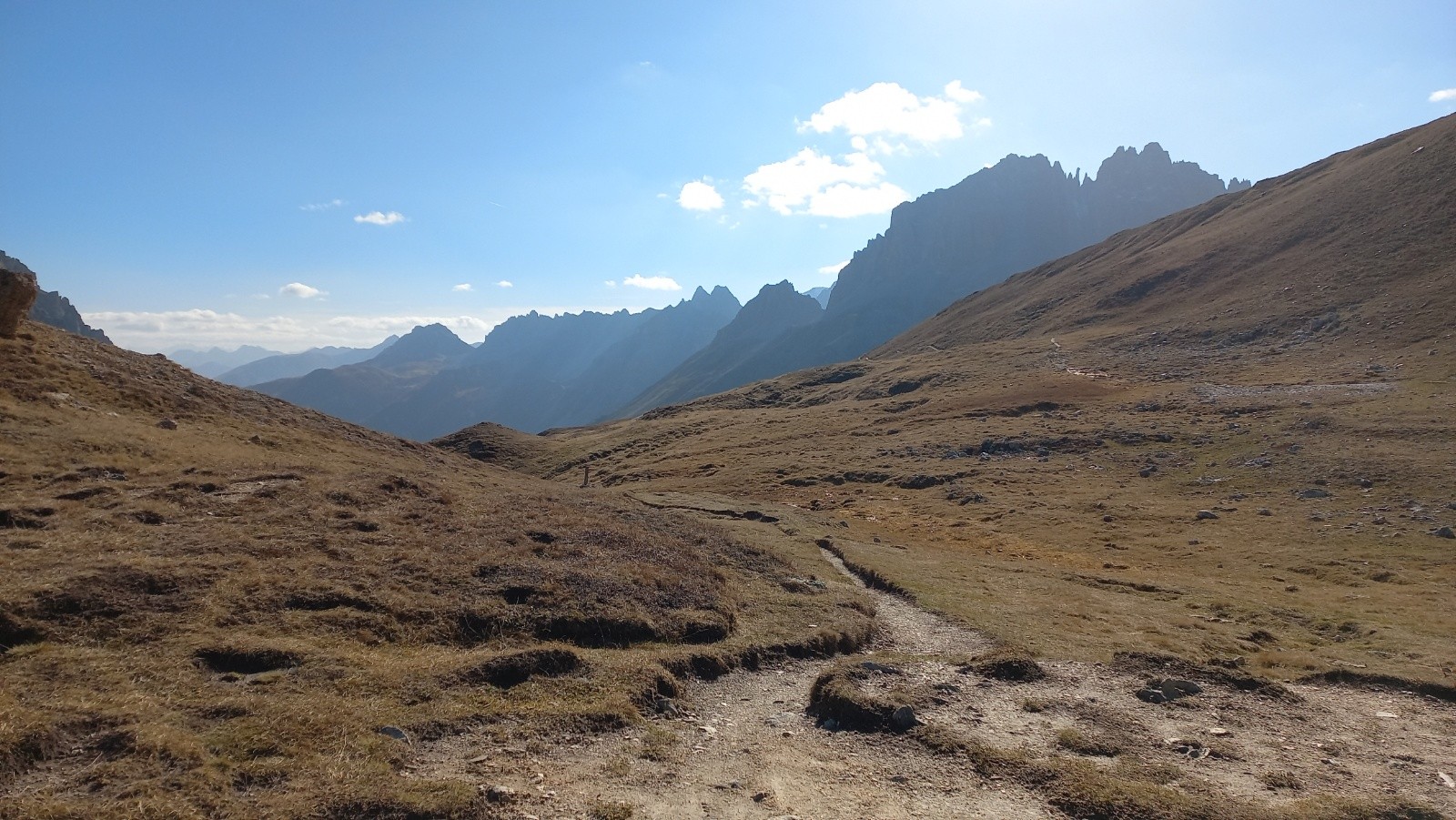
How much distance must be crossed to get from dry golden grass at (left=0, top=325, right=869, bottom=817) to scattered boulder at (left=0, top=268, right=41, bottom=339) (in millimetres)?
7439

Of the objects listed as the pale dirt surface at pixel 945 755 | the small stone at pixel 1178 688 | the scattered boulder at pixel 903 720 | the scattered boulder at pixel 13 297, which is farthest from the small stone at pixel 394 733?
the scattered boulder at pixel 13 297

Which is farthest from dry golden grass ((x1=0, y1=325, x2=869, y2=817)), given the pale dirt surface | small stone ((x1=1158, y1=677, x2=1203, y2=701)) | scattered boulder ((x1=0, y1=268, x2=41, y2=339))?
small stone ((x1=1158, y1=677, x2=1203, y2=701))

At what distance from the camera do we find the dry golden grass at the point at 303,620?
1021 centimetres

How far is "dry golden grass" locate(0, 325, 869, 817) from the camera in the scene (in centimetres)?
1021

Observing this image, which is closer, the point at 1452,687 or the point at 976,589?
the point at 1452,687

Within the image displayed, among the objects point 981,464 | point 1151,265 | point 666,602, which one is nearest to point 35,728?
→ point 666,602

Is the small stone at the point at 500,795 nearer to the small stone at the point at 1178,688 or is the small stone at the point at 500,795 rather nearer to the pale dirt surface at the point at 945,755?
the pale dirt surface at the point at 945,755

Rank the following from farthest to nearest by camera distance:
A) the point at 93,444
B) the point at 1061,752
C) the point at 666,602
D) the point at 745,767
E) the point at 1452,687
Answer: the point at 93,444 < the point at 666,602 < the point at 1452,687 < the point at 1061,752 < the point at 745,767

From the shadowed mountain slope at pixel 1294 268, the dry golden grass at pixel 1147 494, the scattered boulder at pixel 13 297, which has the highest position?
the shadowed mountain slope at pixel 1294 268

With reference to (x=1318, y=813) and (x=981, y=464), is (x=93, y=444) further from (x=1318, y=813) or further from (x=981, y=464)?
(x=981, y=464)

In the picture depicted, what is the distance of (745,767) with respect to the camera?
42.0ft

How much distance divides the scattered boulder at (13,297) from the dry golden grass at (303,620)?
24.4 feet

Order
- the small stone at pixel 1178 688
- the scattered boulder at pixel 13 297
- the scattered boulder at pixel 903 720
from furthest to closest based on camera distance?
the scattered boulder at pixel 13 297
the small stone at pixel 1178 688
the scattered boulder at pixel 903 720

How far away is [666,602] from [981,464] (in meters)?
58.4
